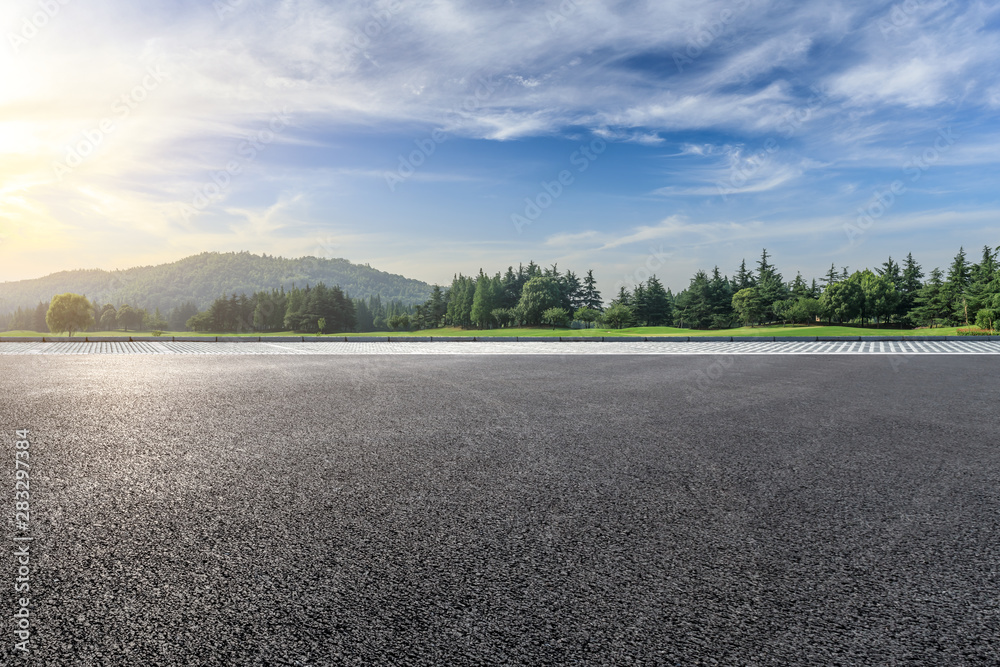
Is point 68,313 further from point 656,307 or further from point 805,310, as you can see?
point 805,310

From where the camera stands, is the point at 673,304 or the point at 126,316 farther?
the point at 126,316

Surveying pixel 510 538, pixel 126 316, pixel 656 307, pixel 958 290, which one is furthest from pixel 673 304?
pixel 126 316

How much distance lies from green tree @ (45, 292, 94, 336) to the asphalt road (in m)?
73.1

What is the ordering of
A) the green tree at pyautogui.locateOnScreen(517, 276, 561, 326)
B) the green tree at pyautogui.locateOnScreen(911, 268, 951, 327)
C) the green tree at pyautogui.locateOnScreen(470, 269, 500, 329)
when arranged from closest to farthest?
the green tree at pyautogui.locateOnScreen(911, 268, 951, 327)
the green tree at pyautogui.locateOnScreen(517, 276, 561, 326)
the green tree at pyautogui.locateOnScreen(470, 269, 500, 329)

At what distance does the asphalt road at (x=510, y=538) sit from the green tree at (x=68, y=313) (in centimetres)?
7308

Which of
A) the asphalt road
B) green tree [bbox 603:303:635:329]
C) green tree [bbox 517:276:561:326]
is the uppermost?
green tree [bbox 517:276:561:326]

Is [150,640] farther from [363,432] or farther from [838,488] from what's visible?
[838,488]

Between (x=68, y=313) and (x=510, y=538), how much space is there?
A: 3182 inches

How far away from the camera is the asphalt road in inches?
89.0

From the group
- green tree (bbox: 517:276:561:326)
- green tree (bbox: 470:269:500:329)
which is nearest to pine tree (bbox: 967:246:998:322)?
green tree (bbox: 517:276:561:326)

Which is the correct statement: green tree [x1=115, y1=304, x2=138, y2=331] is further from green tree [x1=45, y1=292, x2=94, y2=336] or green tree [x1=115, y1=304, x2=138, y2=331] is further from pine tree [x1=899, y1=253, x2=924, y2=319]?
pine tree [x1=899, y1=253, x2=924, y2=319]

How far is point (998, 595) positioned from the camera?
2.58 m

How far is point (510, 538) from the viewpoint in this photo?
127 inches

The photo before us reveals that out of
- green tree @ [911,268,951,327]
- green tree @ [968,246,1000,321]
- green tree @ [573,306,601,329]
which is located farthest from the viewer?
green tree @ [573,306,601,329]
